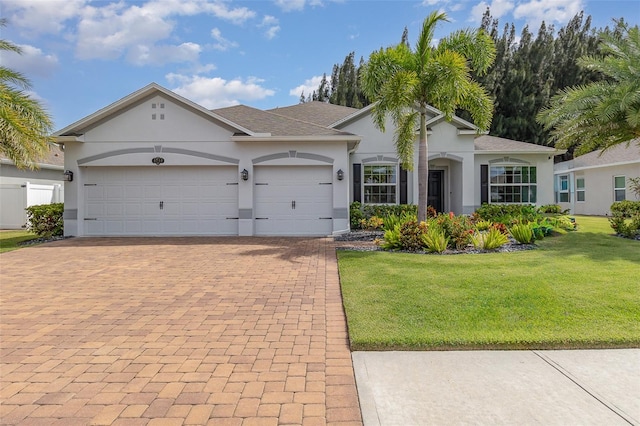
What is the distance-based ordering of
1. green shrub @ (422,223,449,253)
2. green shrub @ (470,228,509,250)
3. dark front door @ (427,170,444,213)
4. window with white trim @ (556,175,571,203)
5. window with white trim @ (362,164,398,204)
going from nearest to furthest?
1. green shrub @ (422,223,449,253)
2. green shrub @ (470,228,509,250)
3. window with white trim @ (362,164,398,204)
4. dark front door @ (427,170,444,213)
5. window with white trim @ (556,175,571,203)

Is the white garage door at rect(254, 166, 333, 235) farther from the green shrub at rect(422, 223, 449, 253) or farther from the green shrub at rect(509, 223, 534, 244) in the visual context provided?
the green shrub at rect(509, 223, 534, 244)

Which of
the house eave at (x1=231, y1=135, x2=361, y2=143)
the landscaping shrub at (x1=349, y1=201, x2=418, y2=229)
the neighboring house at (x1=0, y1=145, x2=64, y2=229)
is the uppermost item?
the house eave at (x1=231, y1=135, x2=361, y2=143)

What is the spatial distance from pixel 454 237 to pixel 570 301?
4.46 m

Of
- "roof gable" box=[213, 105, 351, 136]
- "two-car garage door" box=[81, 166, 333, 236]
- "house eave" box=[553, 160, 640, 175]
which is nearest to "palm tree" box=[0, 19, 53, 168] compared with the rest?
"two-car garage door" box=[81, 166, 333, 236]

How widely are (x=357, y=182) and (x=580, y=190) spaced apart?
16.5 m

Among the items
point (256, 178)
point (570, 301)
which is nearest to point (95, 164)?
point (256, 178)

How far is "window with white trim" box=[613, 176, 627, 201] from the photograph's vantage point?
20.0 m

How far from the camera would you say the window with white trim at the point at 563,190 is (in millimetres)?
25178

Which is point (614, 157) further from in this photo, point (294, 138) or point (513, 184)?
point (294, 138)

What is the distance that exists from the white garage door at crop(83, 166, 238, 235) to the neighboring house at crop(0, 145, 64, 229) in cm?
588

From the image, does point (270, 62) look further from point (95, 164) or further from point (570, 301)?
point (570, 301)

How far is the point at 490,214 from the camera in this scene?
16.2 meters

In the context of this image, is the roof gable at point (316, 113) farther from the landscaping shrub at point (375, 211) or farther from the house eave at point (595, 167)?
the house eave at point (595, 167)

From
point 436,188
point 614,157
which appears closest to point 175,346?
point 436,188
